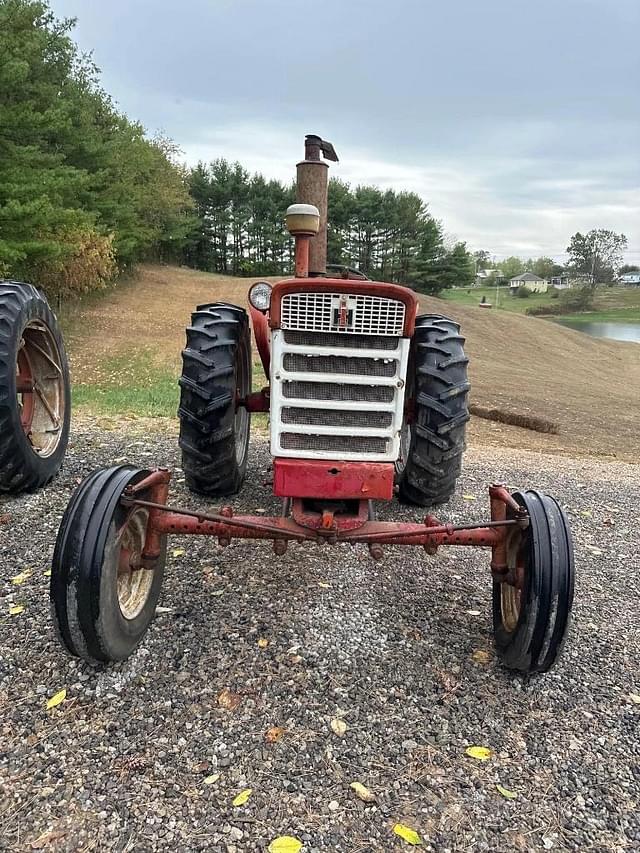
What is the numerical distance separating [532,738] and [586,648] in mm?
805

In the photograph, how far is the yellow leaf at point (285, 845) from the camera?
1884mm

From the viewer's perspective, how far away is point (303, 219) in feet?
12.1

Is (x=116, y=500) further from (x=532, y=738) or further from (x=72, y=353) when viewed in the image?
(x=72, y=353)

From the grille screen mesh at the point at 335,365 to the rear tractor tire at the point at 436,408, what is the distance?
0.86 m

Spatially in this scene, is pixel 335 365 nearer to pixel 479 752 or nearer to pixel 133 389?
pixel 479 752

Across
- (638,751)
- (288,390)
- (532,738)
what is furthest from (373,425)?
(638,751)

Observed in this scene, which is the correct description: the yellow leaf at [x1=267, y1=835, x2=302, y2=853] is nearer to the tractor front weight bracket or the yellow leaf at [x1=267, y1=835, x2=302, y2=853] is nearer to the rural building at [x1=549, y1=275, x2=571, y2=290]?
the tractor front weight bracket

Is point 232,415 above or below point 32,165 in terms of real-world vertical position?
below

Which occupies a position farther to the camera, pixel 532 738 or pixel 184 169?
pixel 184 169

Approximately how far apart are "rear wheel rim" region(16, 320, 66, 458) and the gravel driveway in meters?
1.35

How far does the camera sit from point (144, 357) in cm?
1532

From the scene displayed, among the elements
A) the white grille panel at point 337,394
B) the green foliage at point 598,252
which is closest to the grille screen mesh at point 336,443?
the white grille panel at point 337,394

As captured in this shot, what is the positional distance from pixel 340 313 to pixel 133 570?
57.4 inches

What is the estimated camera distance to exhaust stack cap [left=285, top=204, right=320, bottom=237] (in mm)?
3701
